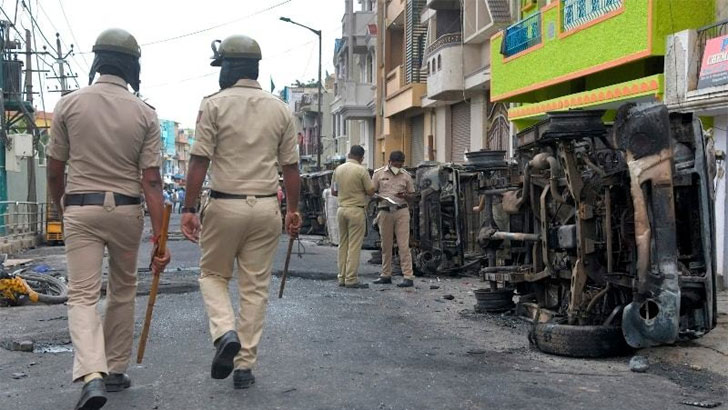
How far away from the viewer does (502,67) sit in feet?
61.7

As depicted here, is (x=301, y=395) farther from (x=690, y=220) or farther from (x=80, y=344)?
(x=690, y=220)

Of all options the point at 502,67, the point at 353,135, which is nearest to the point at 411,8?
the point at 502,67

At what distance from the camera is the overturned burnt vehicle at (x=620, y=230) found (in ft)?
17.5

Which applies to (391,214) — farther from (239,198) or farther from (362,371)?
(239,198)

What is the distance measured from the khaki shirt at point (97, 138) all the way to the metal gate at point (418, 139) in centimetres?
2550

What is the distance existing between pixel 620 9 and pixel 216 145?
10.1m

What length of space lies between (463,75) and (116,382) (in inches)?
742

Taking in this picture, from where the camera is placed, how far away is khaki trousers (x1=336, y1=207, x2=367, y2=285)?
407 inches

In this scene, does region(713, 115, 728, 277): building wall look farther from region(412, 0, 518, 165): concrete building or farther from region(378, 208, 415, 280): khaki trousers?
region(412, 0, 518, 165): concrete building

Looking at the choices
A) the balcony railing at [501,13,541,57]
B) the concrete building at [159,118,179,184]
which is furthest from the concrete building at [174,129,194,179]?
the balcony railing at [501,13,541,57]

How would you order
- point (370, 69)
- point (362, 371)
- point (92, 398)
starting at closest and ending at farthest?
point (92, 398), point (362, 371), point (370, 69)

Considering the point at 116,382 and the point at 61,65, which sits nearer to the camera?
the point at 116,382

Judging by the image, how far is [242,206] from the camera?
4812 mm

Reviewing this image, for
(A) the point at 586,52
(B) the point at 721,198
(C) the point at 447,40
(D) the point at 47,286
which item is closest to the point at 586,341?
(B) the point at 721,198
